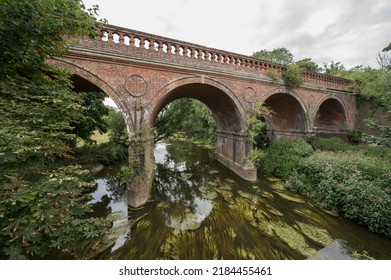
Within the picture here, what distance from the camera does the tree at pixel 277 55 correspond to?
2642 centimetres

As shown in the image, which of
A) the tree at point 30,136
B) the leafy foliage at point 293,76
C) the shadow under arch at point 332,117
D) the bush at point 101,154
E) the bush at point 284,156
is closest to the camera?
the tree at point 30,136

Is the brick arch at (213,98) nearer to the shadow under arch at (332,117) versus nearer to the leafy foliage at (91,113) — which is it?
the leafy foliage at (91,113)

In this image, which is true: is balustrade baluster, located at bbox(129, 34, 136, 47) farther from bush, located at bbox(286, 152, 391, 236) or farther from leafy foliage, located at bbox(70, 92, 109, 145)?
bush, located at bbox(286, 152, 391, 236)

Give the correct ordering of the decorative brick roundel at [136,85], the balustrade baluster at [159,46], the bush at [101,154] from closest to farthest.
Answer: the decorative brick roundel at [136,85] → the balustrade baluster at [159,46] → the bush at [101,154]

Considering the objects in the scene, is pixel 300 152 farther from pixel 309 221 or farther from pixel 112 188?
pixel 112 188

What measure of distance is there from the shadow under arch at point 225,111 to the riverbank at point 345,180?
112 cm

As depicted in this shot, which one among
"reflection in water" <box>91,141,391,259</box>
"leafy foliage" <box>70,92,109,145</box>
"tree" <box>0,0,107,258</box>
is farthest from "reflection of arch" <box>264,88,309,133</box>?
"leafy foliage" <box>70,92,109,145</box>

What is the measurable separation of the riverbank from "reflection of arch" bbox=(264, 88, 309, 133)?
2044 mm

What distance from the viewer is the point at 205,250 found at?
5.00 metres

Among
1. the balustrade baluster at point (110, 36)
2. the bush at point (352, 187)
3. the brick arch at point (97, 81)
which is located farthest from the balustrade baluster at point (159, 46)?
the bush at point (352, 187)

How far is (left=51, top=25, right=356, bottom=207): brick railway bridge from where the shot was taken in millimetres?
6629

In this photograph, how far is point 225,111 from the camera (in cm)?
1138

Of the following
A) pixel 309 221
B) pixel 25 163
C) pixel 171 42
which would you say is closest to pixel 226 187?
pixel 309 221

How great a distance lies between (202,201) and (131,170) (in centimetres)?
364
